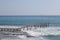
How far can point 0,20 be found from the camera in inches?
110

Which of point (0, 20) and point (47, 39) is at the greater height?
point (0, 20)

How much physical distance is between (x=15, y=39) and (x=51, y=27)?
0.79 m

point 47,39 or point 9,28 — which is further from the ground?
point 9,28

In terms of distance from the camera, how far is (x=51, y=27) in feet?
8.70

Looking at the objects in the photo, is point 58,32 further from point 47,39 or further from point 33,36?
point 33,36

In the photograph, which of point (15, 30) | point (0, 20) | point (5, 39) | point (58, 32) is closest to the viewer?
point (5, 39)

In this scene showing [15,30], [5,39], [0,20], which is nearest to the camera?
[5,39]

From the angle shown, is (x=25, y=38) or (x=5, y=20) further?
(x=5, y=20)

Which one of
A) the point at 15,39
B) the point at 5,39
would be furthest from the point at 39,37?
the point at 5,39

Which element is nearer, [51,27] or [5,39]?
[5,39]

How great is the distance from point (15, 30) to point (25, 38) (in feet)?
0.81

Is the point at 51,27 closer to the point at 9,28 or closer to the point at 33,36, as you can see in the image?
the point at 33,36

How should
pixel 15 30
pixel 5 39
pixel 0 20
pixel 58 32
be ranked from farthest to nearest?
pixel 0 20 → pixel 58 32 → pixel 15 30 → pixel 5 39

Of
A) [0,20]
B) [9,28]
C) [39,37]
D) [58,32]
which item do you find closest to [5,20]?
[0,20]
